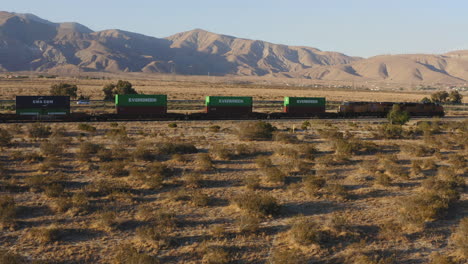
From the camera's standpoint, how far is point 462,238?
47.5 feet

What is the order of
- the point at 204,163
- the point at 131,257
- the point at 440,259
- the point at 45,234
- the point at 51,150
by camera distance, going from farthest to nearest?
1. the point at 51,150
2. the point at 204,163
3. the point at 45,234
4. the point at 440,259
5. the point at 131,257

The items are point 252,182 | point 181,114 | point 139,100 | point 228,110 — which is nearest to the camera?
point 252,182

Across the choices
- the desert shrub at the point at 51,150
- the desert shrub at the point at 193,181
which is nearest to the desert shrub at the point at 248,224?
the desert shrub at the point at 193,181

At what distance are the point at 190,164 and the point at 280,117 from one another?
28.1 m

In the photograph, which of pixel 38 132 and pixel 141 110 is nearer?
pixel 38 132

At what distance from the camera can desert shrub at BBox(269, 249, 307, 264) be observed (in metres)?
12.6

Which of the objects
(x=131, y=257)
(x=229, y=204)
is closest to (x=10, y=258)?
(x=131, y=257)

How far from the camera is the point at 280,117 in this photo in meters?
49.4

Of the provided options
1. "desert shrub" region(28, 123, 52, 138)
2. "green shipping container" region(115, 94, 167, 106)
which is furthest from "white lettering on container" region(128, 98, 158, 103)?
"desert shrub" region(28, 123, 52, 138)

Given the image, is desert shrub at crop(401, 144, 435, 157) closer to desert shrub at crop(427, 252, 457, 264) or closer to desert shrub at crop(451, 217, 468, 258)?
desert shrub at crop(451, 217, 468, 258)

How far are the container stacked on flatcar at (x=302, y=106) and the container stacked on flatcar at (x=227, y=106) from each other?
554 centimetres

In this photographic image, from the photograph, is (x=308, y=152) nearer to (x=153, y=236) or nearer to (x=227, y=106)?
(x=153, y=236)

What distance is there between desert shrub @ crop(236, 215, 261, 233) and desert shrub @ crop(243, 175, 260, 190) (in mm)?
3445

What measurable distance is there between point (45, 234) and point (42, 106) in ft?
95.6
